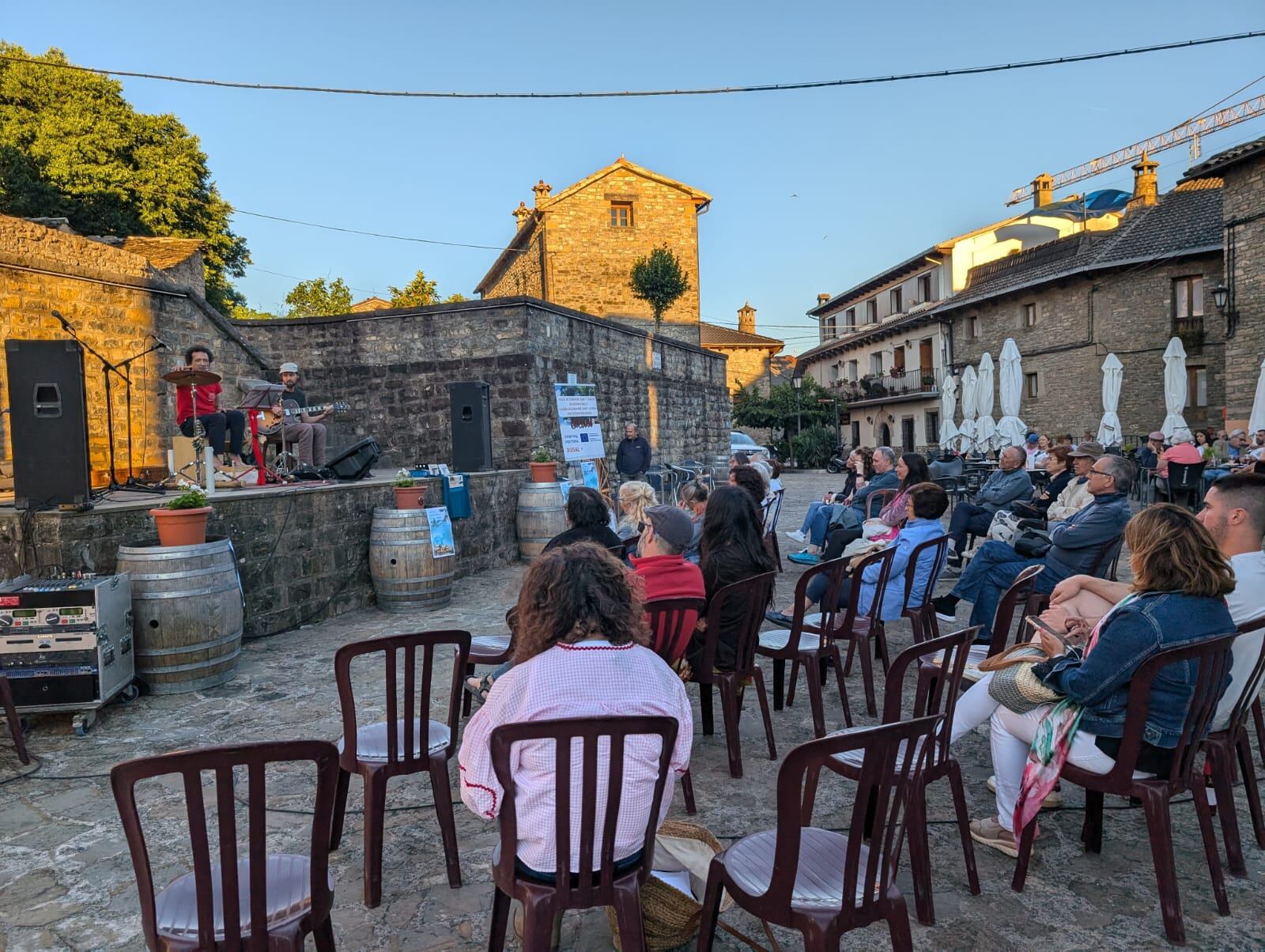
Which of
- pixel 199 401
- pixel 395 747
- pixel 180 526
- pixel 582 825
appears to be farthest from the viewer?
pixel 199 401

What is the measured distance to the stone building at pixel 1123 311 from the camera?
20562 millimetres

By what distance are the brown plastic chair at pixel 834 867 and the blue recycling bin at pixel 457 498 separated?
6.36 m

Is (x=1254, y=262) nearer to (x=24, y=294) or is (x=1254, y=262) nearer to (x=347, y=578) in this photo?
(x=347, y=578)

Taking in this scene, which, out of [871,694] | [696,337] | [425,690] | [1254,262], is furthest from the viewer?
[696,337]

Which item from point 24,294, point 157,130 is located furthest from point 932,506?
point 157,130

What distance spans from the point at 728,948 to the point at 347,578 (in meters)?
5.28

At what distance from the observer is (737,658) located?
350cm

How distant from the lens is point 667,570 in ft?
10.9

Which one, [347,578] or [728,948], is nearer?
[728,948]

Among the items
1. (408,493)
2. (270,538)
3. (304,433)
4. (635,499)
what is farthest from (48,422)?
(304,433)

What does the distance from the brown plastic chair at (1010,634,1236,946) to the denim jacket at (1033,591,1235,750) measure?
0.03m

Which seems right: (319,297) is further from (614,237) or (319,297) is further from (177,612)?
(177,612)

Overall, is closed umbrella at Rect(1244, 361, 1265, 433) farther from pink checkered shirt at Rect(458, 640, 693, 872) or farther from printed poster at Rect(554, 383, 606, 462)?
pink checkered shirt at Rect(458, 640, 693, 872)

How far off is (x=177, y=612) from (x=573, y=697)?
11.7 feet
